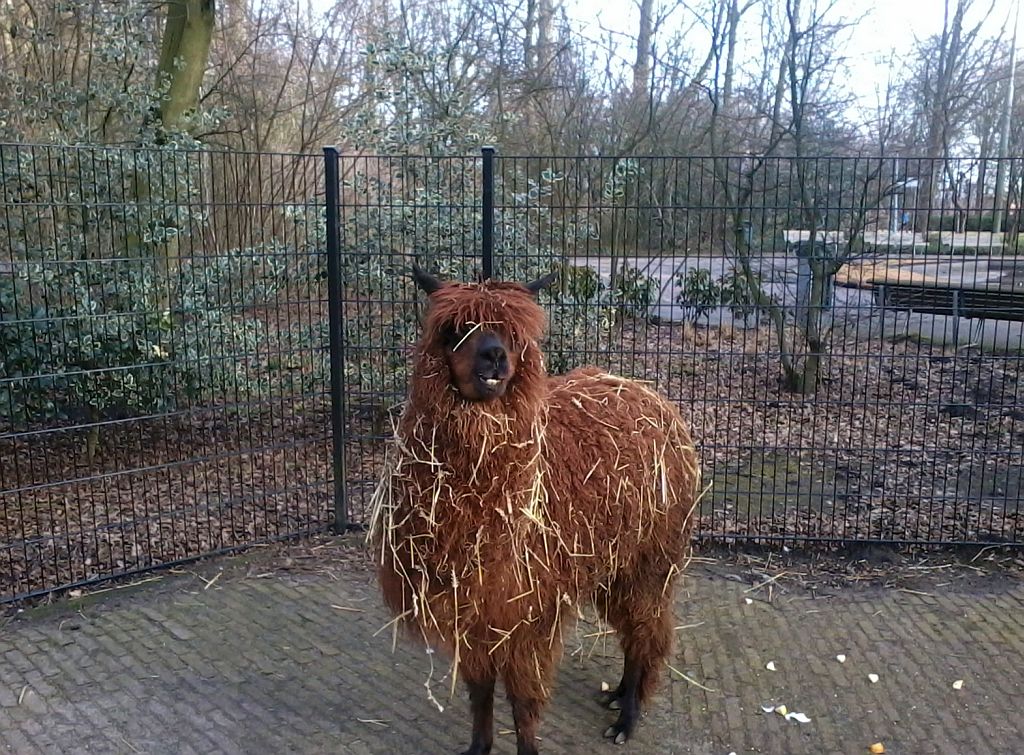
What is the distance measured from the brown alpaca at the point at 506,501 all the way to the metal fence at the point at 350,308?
1.77m

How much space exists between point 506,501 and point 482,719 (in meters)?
1.11

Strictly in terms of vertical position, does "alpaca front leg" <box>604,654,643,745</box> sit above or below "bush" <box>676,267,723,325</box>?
below

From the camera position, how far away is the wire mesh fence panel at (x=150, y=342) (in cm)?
544

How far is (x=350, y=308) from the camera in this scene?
620 cm

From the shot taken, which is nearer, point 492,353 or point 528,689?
point 492,353

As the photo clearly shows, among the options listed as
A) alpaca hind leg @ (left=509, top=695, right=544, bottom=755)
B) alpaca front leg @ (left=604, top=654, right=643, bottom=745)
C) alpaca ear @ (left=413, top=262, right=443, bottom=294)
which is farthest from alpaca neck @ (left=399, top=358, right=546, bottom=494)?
alpaca front leg @ (left=604, top=654, right=643, bottom=745)

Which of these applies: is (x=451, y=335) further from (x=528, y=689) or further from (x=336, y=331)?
(x=336, y=331)

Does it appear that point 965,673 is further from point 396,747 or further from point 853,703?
point 396,747

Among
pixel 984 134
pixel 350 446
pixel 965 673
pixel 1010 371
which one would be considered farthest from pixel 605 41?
pixel 984 134

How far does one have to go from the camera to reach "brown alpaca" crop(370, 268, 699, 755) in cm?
293

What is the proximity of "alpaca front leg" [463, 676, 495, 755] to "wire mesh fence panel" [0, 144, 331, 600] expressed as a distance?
105 inches

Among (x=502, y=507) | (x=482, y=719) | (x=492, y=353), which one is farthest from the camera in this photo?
(x=482, y=719)

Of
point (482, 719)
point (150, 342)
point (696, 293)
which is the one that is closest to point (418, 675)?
point (482, 719)

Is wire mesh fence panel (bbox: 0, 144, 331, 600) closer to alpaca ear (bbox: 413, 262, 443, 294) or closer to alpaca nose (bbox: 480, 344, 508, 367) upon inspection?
alpaca ear (bbox: 413, 262, 443, 294)
